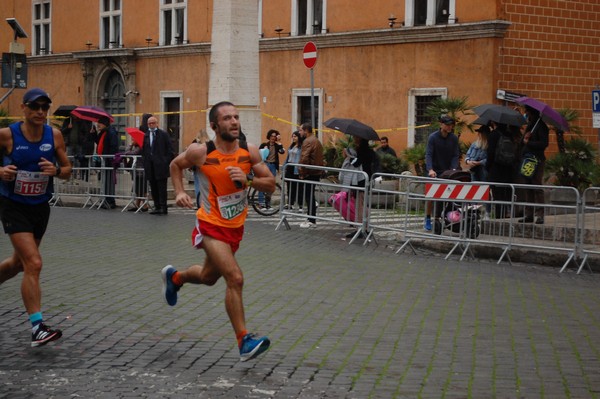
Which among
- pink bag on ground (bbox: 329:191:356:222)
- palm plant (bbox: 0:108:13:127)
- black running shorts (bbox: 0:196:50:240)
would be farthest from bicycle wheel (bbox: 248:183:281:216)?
palm plant (bbox: 0:108:13:127)

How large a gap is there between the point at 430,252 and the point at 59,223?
681 cm

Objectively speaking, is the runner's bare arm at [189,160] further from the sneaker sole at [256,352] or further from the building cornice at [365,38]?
the building cornice at [365,38]

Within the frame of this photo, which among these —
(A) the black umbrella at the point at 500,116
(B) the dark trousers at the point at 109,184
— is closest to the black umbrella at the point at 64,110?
(B) the dark trousers at the point at 109,184

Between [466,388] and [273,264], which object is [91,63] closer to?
[273,264]

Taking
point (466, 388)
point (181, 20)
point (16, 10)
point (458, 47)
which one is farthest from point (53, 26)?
point (466, 388)

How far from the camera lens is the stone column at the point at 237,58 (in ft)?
84.7

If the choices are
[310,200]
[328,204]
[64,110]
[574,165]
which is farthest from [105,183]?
[574,165]

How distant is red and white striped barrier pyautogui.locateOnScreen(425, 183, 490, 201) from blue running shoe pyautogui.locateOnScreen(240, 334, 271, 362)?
8796 millimetres

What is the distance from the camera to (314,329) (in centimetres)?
1010

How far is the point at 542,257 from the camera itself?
16109mm

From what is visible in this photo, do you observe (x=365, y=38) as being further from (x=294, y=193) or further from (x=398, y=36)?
(x=294, y=193)

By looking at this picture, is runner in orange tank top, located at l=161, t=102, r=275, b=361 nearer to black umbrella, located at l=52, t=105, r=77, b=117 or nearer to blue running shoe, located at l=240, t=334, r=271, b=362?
blue running shoe, located at l=240, t=334, r=271, b=362

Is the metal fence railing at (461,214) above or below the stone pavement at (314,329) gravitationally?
above

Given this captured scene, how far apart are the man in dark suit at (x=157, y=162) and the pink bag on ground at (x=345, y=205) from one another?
509cm
